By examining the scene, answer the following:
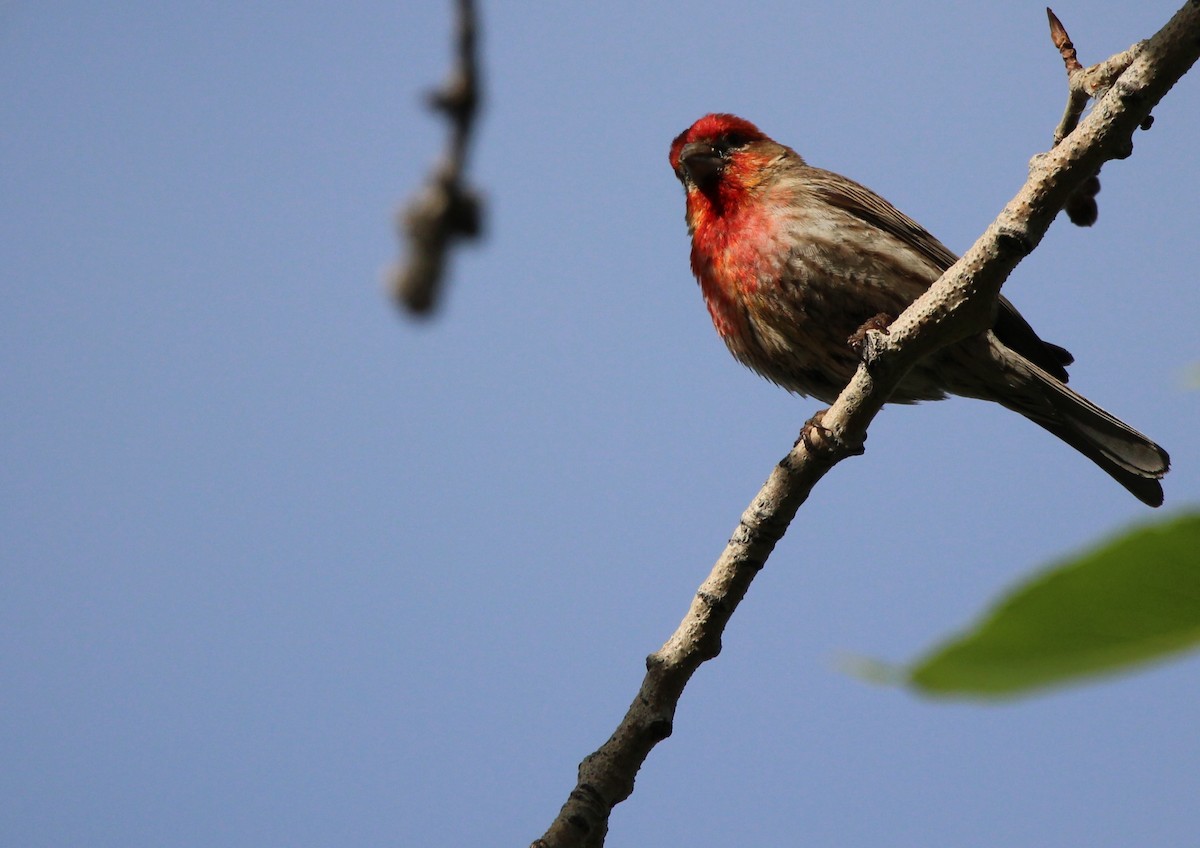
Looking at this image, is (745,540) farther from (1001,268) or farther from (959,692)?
(959,692)

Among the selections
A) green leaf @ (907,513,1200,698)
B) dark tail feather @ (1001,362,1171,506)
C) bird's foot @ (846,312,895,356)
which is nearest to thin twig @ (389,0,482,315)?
green leaf @ (907,513,1200,698)

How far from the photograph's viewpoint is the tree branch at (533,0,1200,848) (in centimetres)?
340

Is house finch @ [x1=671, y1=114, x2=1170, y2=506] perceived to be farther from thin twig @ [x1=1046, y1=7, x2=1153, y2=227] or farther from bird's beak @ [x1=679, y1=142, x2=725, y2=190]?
thin twig @ [x1=1046, y1=7, x2=1153, y2=227]

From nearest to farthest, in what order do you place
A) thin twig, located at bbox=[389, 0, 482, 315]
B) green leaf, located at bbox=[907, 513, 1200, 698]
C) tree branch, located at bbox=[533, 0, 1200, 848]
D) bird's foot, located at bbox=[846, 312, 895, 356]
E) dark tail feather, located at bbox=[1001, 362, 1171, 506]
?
green leaf, located at bbox=[907, 513, 1200, 698], thin twig, located at bbox=[389, 0, 482, 315], tree branch, located at bbox=[533, 0, 1200, 848], bird's foot, located at bbox=[846, 312, 895, 356], dark tail feather, located at bbox=[1001, 362, 1171, 506]

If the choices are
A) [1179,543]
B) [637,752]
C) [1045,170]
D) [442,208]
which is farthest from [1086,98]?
[1179,543]

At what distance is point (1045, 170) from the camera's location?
3664 millimetres

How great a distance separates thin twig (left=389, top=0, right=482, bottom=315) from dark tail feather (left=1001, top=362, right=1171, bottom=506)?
512cm

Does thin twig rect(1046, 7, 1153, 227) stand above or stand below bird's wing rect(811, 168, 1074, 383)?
below

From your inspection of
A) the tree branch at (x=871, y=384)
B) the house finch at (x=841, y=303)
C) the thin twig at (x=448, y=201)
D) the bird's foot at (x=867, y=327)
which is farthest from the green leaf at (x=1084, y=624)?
the house finch at (x=841, y=303)

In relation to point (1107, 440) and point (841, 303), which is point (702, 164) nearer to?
point (841, 303)

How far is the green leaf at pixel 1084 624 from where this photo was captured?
749mm

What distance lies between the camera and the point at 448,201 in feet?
5.58

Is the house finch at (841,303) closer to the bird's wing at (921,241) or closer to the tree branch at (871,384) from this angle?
the bird's wing at (921,241)

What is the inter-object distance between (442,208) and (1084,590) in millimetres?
1141
